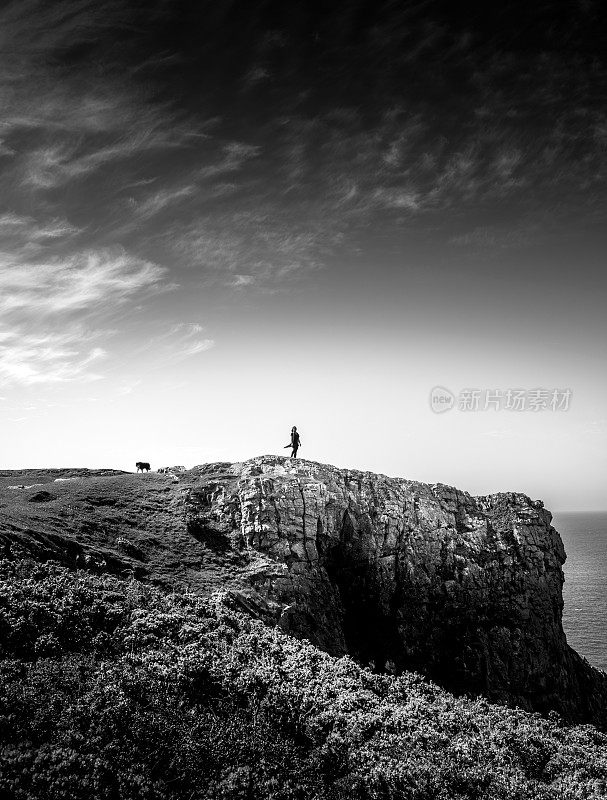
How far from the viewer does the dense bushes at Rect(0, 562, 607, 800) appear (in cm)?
1630

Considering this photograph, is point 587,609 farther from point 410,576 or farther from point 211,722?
point 211,722

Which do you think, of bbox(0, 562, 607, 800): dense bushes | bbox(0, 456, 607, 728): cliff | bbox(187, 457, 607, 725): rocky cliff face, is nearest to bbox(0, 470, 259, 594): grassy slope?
bbox(0, 456, 607, 728): cliff

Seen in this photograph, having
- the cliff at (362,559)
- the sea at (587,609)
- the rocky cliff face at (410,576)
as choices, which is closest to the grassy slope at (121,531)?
the cliff at (362,559)

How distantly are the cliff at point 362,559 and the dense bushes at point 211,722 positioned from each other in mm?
10368

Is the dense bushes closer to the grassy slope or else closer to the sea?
the grassy slope

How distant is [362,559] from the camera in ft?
166

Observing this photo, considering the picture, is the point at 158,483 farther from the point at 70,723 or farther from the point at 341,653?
the point at 70,723

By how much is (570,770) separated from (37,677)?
87.4ft

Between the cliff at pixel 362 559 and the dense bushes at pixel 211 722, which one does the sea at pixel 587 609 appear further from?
the dense bushes at pixel 211 722

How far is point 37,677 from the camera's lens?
1925 centimetres

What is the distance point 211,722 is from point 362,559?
1295 inches

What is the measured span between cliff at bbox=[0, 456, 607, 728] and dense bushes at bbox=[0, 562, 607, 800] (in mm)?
10368

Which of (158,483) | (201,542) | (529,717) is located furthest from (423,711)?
(158,483)

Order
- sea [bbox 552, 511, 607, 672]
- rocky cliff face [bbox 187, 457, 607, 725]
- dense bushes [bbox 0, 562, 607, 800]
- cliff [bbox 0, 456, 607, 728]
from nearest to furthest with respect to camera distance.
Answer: dense bushes [bbox 0, 562, 607, 800], cliff [bbox 0, 456, 607, 728], rocky cliff face [bbox 187, 457, 607, 725], sea [bbox 552, 511, 607, 672]
